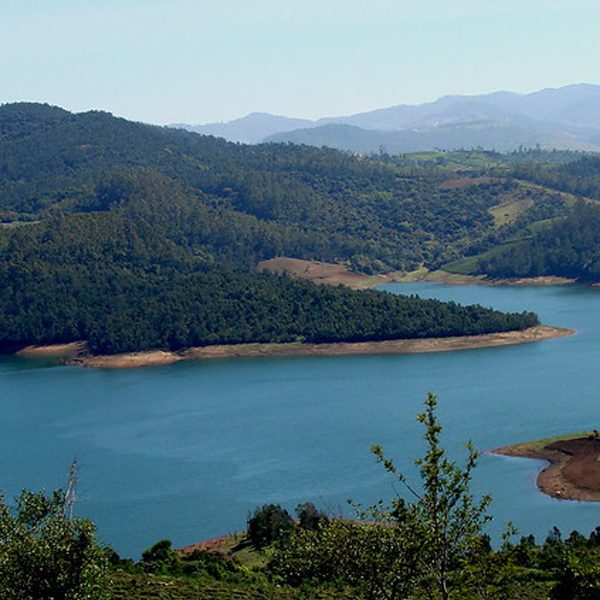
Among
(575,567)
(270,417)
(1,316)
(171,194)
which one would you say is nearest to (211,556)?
(575,567)

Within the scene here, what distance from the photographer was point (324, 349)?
77.5 m

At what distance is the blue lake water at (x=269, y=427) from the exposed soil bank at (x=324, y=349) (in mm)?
1797

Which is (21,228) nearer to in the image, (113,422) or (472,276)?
(472,276)

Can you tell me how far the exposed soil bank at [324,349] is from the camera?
7531 centimetres

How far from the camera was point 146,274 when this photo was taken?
94.8m

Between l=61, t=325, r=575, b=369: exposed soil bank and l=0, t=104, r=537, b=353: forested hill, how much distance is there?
90cm

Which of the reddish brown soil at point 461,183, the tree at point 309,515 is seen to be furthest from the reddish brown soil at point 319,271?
the tree at point 309,515

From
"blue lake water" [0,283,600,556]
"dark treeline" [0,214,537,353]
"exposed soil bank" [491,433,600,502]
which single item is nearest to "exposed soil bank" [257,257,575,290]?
"dark treeline" [0,214,537,353]

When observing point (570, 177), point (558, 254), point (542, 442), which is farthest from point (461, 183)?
point (542, 442)

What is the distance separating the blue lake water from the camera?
40938 mm

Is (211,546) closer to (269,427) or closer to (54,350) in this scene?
(269,427)

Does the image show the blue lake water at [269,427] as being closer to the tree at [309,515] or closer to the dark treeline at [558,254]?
the tree at [309,515]

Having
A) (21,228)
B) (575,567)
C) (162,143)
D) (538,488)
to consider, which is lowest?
(538,488)

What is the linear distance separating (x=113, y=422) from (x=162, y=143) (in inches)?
4017
